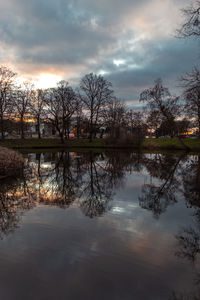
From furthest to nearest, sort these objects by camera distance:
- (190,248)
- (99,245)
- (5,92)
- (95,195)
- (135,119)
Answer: (135,119)
(5,92)
(95,195)
(99,245)
(190,248)

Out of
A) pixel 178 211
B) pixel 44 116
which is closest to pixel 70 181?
pixel 178 211

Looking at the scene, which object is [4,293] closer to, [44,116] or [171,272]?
[171,272]

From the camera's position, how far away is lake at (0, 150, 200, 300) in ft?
10.5

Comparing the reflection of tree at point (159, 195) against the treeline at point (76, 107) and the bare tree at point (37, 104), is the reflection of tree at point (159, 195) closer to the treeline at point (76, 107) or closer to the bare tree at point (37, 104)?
the treeline at point (76, 107)

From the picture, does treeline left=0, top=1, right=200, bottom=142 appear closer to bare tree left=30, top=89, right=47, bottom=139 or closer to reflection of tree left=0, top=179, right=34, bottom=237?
bare tree left=30, top=89, right=47, bottom=139

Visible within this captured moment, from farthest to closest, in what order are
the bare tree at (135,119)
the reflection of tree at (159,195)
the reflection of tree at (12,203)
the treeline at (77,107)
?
the bare tree at (135,119)
the treeline at (77,107)
the reflection of tree at (159,195)
the reflection of tree at (12,203)

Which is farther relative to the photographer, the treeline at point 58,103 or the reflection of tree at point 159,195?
the treeline at point 58,103

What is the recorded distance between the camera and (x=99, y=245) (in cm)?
446

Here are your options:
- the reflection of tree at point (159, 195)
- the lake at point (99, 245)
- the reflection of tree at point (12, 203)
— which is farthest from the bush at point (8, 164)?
the reflection of tree at point (159, 195)

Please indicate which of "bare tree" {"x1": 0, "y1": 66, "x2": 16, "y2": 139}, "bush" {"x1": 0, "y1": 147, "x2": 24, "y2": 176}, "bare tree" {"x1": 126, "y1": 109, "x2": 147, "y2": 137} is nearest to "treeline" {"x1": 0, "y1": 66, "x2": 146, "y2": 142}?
"bare tree" {"x1": 0, "y1": 66, "x2": 16, "y2": 139}

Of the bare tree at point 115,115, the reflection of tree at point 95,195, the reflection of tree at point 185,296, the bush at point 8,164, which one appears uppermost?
the bare tree at point 115,115

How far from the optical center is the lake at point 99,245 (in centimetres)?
319

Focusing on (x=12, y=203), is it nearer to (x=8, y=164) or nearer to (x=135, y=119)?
(x=8, y=164)

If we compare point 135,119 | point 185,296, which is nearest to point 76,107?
point 135,119
